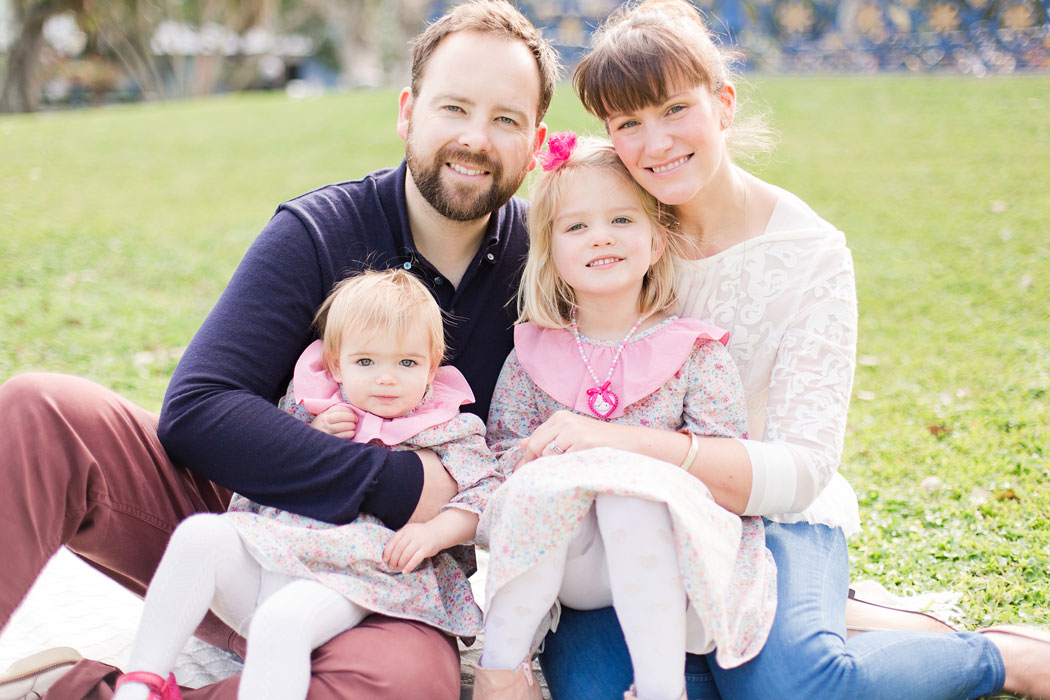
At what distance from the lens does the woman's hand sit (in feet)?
7.54

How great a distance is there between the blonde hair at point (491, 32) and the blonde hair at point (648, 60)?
0.28 meters

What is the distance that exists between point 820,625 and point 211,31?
31654 millimetres

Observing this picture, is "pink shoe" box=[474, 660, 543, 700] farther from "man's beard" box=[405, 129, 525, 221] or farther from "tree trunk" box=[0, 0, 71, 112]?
"tree trunk" box=[0, 0, 71, 112]

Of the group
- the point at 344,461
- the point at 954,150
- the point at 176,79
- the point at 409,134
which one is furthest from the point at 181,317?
the point at 176,79

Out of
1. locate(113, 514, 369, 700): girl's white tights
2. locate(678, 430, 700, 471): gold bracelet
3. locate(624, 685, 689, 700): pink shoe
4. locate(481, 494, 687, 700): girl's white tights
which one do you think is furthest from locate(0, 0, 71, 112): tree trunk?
locate(624, 685, 689, 700): pink shoe

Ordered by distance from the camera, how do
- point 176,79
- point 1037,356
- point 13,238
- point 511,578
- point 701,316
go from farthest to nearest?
1. point 176,79
2. point 13,238
3. point 1037,356
4. point 701,316
5. point 511,578

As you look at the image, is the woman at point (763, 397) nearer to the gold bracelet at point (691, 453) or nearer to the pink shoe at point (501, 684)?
the gold bracelet at point (691, 453)

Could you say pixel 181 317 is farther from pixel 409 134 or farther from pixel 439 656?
pixel 439 656

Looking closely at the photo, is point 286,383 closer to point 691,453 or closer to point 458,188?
point 458,188

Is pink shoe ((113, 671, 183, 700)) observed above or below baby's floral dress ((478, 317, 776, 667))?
below

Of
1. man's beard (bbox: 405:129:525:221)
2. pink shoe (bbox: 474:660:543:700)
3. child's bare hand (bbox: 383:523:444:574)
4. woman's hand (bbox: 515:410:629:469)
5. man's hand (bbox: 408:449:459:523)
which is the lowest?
pink shoe (bbox: 474:660:543:700)

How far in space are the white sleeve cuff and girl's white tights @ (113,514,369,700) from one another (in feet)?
3.34

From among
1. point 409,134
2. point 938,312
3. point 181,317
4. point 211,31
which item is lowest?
point 181,317

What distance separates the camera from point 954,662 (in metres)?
2.31
